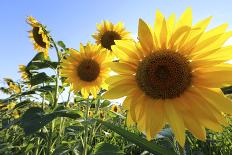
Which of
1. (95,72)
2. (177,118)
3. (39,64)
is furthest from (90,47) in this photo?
(177,118)

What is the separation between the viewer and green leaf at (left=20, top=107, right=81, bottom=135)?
2.77 meters

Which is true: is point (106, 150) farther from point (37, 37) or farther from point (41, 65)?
point (37, 37)

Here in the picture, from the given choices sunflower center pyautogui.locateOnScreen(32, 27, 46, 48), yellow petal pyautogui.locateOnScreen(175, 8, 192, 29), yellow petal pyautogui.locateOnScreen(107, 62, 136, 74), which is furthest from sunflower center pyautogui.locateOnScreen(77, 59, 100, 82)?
yellow petal pyautogui.locateOnScreen(175, 8, 192, 29)

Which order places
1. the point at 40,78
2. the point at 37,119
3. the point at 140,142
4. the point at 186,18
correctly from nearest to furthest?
the point at 140,142
the point at 186,18
the point at 37,119
the point at 40,78

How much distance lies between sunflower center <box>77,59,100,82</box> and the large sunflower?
7.25ft

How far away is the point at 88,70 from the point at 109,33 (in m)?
1.19

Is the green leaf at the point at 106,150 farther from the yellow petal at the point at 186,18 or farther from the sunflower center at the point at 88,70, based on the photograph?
the yellow petal at the point at 186,18

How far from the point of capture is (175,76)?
2062mm

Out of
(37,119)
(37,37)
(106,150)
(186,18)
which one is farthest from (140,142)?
(37,37)

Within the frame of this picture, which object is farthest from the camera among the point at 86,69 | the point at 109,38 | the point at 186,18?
the point at 109,38

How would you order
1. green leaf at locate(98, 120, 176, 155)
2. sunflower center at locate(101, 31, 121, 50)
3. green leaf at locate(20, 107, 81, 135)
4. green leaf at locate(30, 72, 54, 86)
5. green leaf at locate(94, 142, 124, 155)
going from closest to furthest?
green leaf at locate(98, 120, 176, 155) < green leaf at locate(20, 107, 81, 135) < green leaf at locate(94, 142, 124, 155) < green leaf at locate(30, 72, 54, 86) < sunflower center at locate(101, 31, 121, 50)

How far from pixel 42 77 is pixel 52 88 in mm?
286

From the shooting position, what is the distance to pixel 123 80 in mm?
2143

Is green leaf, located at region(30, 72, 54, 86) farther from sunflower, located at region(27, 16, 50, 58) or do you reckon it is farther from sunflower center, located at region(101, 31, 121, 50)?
sunflower center, located at region(101, 31, 121, 50)
